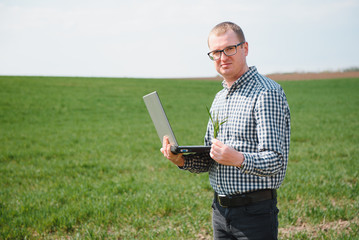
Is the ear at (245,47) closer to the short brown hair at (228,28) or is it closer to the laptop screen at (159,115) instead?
the short brown hair at (228,28)

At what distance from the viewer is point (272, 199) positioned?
239 cm

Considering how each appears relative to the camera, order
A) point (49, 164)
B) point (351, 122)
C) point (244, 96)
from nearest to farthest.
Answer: point (244, 96), point (49, 164), point (351, 122)

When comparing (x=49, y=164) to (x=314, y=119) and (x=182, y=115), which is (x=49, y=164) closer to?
(x=182, y=115)

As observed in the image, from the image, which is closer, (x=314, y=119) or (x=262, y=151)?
(x=262, y=151)

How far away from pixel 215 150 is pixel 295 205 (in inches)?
157

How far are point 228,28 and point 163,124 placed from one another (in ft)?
2.68

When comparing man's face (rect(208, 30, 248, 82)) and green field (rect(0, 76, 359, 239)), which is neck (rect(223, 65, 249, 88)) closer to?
man's face (rect(208, 30, 248, 82))

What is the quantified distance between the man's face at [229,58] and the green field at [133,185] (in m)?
2.77

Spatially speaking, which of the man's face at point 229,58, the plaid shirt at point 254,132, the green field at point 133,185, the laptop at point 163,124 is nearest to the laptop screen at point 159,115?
the laptop at point 163,124

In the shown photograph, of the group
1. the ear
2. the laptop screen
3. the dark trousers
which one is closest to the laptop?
the laptop screen

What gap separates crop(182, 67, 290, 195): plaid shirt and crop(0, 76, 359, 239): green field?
2.36 m

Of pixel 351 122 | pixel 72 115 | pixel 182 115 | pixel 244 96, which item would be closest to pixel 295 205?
pixel 244 96

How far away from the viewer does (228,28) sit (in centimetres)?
228

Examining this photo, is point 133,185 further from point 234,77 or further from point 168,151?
point 234,77
